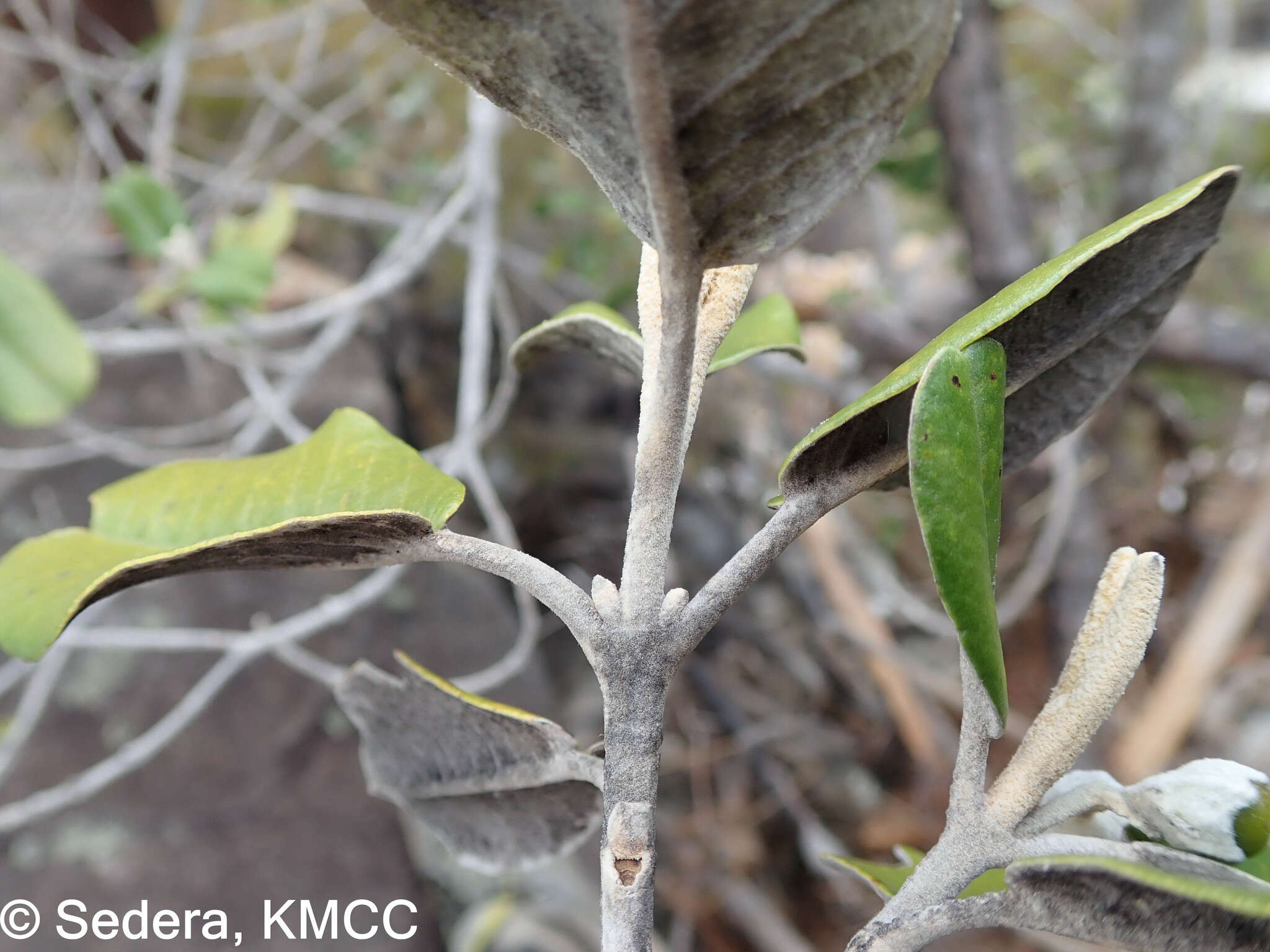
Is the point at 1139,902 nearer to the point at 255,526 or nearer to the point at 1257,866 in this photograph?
the point at 1257,866

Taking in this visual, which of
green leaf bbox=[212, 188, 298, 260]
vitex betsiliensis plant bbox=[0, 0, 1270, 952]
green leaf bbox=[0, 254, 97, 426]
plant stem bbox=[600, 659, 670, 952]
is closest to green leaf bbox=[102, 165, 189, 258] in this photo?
green leaf bbox=[212, 188, 298, 260]

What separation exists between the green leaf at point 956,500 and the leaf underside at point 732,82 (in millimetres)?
60

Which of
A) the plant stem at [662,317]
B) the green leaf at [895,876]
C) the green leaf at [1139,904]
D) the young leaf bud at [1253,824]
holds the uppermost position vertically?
the plant stem at [662,317]

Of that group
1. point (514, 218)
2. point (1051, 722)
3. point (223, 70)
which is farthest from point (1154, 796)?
point (223, 70)

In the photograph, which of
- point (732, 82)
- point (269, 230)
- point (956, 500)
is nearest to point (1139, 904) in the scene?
point (956, 500)

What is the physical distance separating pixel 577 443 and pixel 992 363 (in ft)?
6.06

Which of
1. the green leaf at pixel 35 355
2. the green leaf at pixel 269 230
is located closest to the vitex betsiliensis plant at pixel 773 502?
the green leaf at pixel 35 355

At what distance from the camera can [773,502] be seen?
33 cm

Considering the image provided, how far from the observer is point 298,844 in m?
1.35

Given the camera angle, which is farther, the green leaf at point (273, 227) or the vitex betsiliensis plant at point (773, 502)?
the green leaf at point (273, 227)

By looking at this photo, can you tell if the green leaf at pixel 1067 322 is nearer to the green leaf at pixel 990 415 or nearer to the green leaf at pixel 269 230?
the green leaf at pixel 990 415

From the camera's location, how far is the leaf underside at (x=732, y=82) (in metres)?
0.20

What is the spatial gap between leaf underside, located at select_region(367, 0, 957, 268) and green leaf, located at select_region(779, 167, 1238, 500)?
0.07 metres

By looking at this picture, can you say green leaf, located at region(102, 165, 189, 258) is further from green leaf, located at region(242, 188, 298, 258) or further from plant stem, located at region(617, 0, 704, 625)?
plant stem, located at region(617, 0, 704, 625)
